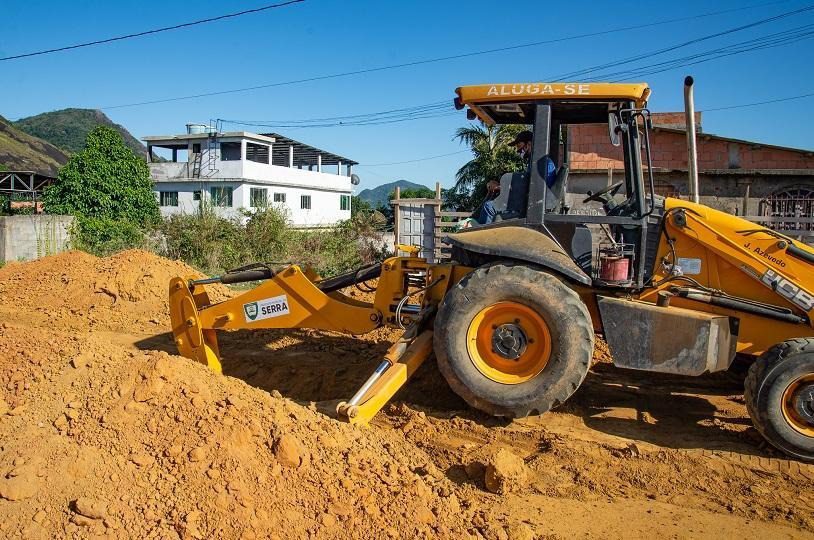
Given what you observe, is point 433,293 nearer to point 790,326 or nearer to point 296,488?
point 296,488

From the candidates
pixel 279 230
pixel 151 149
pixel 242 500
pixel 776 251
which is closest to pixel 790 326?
pixel 776 251

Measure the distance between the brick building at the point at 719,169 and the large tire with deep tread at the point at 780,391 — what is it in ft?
38.1

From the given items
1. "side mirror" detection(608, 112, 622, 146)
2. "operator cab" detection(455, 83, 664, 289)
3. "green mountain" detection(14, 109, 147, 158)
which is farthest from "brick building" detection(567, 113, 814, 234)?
"green mountain" detection(14, 109, 147, 158)

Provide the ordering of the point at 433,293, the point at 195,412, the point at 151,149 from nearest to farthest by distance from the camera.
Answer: the point at 195,412
the point at 433,293
the point at 151,149

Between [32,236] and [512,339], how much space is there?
44.6 ft

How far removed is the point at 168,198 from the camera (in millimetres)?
33531

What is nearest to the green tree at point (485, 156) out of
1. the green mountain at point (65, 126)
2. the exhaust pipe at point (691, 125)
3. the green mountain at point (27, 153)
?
the exhaust pipe at point (691, 125)

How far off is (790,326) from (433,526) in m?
3.07

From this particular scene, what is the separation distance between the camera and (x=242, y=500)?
11.3 ft

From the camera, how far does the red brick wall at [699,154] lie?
16766 mm

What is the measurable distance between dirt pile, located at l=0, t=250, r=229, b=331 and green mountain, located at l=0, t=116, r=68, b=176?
148 ft

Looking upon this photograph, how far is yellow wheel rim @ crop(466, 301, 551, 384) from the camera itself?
487cm

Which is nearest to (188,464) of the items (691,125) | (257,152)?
(691,125)

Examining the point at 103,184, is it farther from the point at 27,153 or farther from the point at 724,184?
the point at 27,153
